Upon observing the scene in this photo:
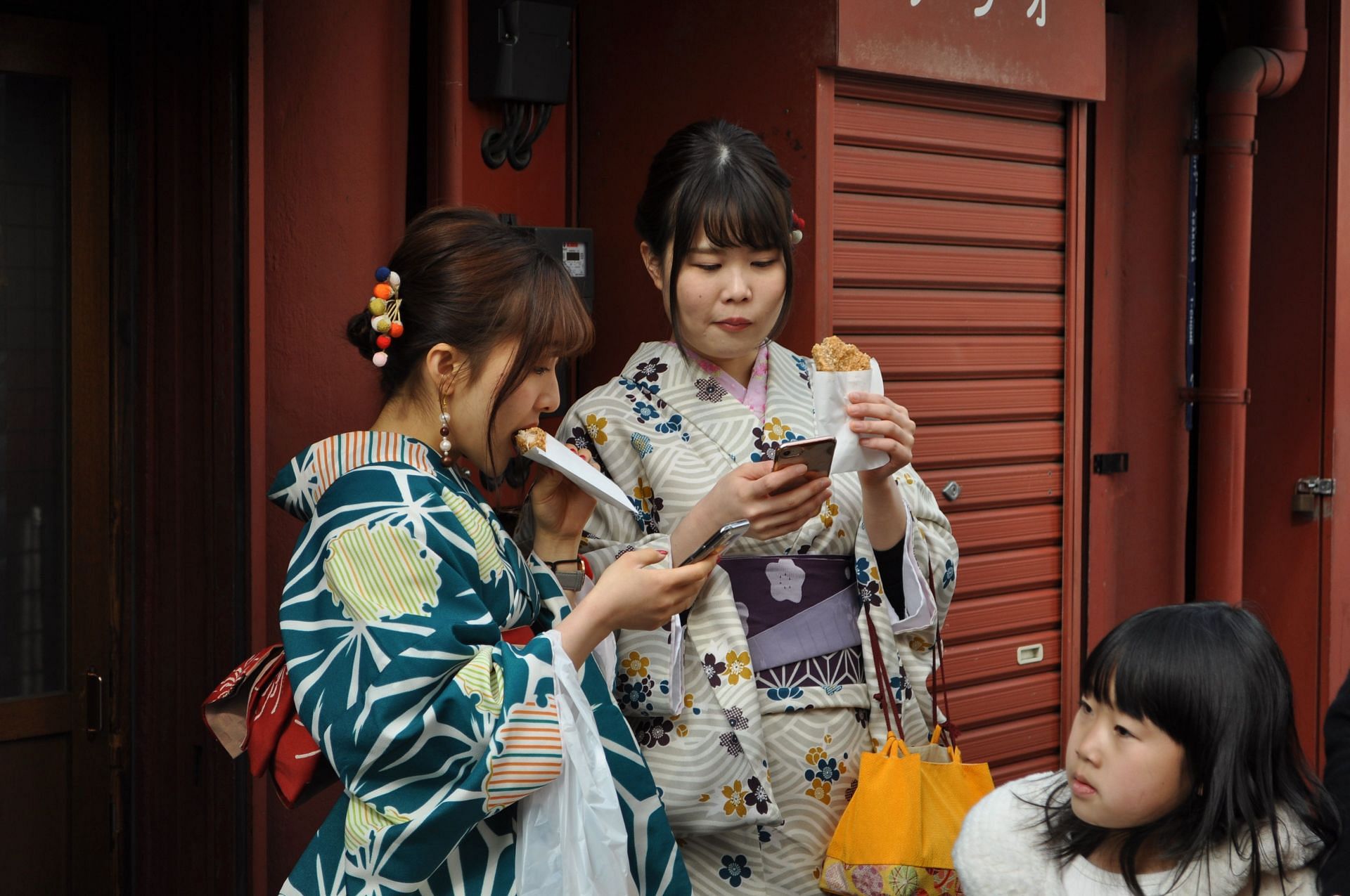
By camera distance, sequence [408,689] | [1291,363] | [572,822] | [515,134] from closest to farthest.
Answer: [408,689]
[572,822]
[515,134]
[1291,363]

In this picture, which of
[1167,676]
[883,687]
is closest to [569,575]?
[883,687]

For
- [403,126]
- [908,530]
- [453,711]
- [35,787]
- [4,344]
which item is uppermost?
[403,126]

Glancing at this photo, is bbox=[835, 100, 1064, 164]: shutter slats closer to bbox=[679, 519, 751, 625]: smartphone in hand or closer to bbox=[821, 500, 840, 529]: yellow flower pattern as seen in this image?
bbox=[821, 500, 840, 529]: yellow flower pattern

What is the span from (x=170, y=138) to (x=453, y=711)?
1.83 metres

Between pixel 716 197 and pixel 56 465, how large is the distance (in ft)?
5.66

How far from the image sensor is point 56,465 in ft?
11.5

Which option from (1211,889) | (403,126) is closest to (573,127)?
(403,126)

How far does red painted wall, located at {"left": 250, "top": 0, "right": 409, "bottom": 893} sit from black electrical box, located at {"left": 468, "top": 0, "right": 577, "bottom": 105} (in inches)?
9.8

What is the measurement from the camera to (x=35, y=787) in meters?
3.51

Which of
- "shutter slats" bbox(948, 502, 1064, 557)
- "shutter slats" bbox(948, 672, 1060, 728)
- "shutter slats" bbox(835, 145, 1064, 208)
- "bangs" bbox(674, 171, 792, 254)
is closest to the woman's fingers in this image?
"bangs" bbox(674, 171, 792, 254)

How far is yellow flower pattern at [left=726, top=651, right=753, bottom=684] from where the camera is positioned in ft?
10.00

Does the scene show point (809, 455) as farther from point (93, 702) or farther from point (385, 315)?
point (93, 702)

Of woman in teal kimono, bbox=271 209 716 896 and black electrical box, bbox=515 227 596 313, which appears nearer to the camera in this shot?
woman in teal kimono, bbox=271 209 716 896

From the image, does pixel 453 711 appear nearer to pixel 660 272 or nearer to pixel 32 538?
pixel 660 272
